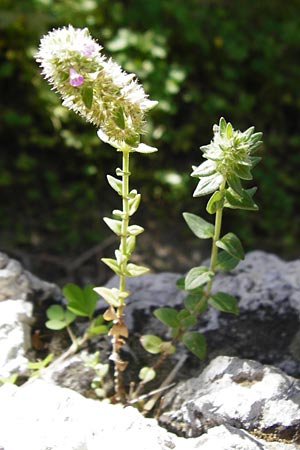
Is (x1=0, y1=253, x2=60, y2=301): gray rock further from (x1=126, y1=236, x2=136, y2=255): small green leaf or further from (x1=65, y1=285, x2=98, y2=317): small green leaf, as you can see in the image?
(x1=126, y1=236, x2=136, y2=255): small green leaf

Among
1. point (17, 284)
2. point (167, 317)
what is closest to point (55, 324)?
point (17, 284)

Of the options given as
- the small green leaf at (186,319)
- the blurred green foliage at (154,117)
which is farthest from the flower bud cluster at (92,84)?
the blurred green foliage at (154,117)

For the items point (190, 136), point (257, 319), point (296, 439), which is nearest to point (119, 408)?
point (296, 439)

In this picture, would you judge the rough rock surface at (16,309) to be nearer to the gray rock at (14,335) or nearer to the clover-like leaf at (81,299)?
the gray rock at (14,335)

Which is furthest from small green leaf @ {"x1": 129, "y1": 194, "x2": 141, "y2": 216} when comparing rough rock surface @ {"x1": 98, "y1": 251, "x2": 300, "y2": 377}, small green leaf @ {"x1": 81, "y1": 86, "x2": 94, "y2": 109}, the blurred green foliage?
the blurred green foliage

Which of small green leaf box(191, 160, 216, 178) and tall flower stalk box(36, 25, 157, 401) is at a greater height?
tall flower stalk box(36, 25, 157, 401)

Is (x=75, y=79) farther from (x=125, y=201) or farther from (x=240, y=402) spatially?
(x=240, y=402)

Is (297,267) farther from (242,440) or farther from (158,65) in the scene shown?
(158,65)
